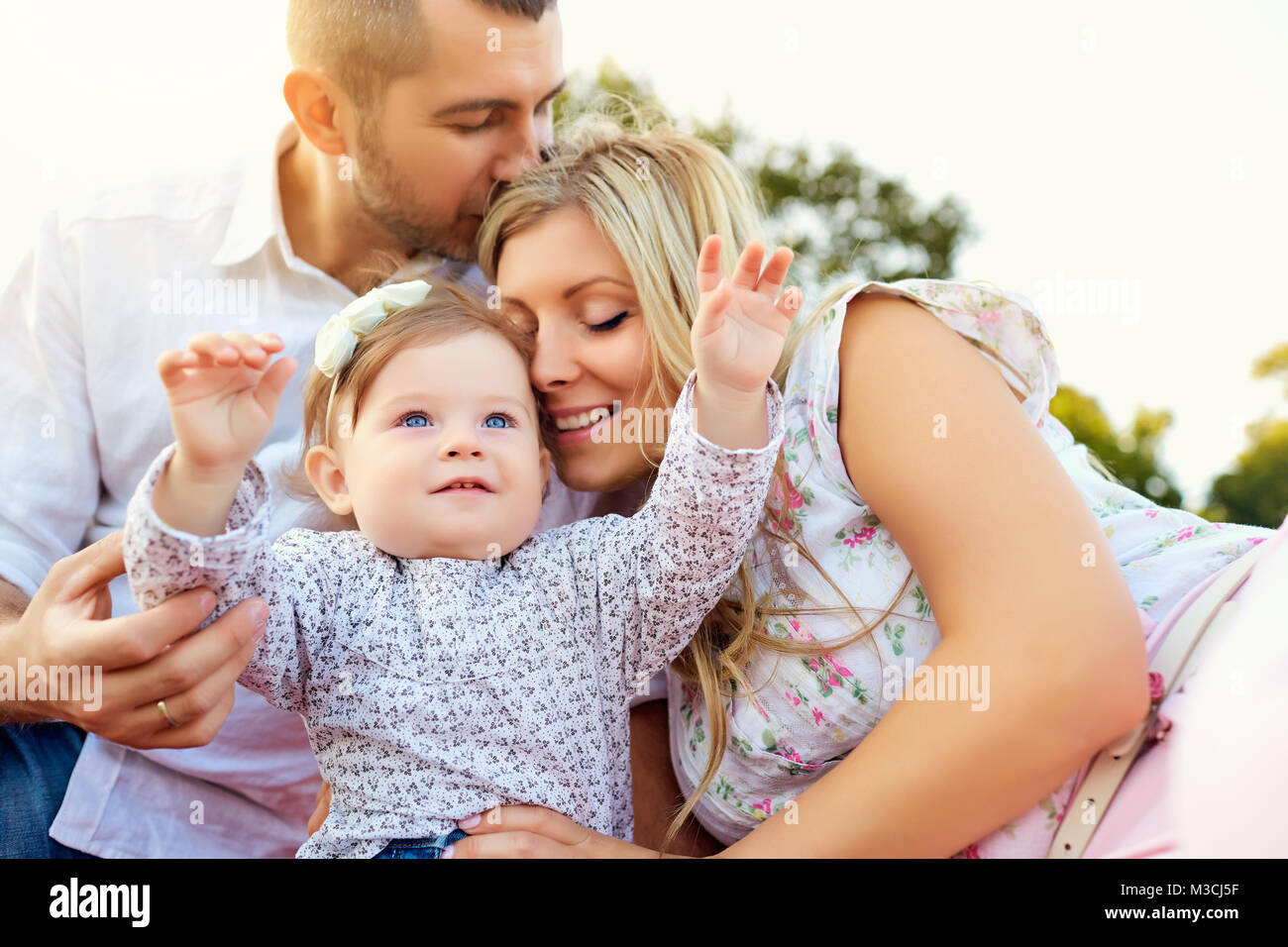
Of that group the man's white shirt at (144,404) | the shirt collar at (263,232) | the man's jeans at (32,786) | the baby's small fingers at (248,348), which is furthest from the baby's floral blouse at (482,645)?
the shirt collar at (263,232)

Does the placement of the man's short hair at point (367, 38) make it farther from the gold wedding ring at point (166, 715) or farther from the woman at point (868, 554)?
the gold wedding ring at point (166, 715)

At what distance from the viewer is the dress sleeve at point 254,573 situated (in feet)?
4.87

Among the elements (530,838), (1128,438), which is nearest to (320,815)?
(530,838)

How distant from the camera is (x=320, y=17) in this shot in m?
2.92

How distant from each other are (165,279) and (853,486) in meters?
A: 2.01

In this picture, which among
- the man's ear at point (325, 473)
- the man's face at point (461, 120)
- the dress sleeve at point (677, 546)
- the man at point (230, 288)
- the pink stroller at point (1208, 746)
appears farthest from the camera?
the man's face at point (461, 120)

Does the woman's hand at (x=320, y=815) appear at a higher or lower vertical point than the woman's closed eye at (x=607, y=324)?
lower

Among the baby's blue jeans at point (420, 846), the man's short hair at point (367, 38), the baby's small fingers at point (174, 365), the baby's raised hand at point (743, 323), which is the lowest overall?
the baby's blue jeans at point (420, 846)

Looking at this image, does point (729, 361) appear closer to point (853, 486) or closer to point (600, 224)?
point (853, 486)

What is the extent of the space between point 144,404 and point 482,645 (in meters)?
1.50

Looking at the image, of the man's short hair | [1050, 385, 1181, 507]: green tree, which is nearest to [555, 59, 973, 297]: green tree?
[1050, 385, 1181, 507]: green tree

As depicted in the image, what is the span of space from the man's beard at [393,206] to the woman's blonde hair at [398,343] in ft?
2.04
